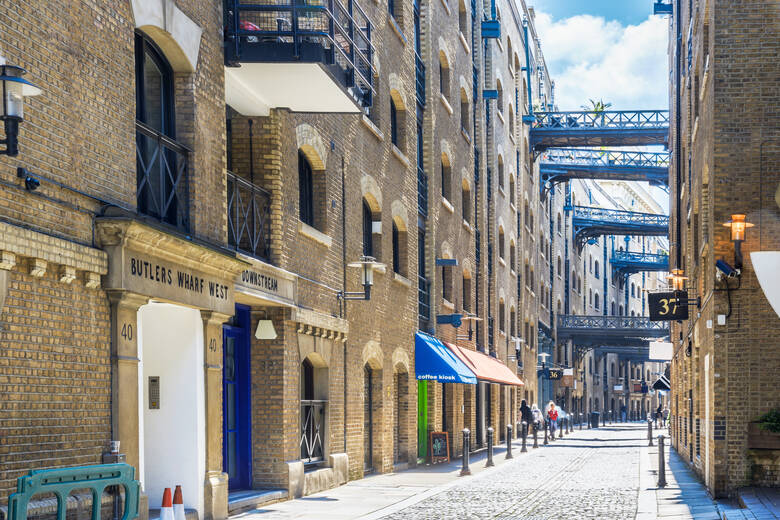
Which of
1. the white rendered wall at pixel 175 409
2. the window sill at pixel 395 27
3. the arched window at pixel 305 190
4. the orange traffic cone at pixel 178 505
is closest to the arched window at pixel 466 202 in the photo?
the window sill at pixel 395 27

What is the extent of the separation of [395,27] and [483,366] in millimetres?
11124

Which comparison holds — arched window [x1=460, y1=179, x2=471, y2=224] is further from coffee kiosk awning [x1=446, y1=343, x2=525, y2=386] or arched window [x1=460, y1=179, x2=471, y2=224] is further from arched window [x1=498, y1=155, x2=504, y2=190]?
arched window [x1=498, y1=155, x2=504, y2=190]

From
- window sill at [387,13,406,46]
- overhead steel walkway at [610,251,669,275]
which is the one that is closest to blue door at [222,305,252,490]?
window sill at [387,13,406,46]

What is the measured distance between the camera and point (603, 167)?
51.8 meters

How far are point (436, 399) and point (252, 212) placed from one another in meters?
12.2

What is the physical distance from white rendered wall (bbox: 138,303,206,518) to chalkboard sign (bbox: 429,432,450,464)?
1363 centimetres

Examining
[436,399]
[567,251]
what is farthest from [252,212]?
[567,251]

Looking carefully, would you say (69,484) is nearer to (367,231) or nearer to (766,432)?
(766,432)

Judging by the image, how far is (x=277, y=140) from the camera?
51.7ft

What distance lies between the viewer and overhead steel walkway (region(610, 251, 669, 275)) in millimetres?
76506

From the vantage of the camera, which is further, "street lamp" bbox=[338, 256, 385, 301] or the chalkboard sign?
the chalkboard sign

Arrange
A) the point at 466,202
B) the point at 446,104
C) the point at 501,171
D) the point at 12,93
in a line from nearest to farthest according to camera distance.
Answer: the point at 12,93 < the point at 446,104 < the point at 466,202 < the point at 501,171

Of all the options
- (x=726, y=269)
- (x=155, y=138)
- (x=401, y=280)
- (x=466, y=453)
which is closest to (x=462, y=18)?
(x=401, y=280)

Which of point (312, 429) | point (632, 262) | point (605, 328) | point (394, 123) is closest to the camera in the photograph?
point (312, 429)
